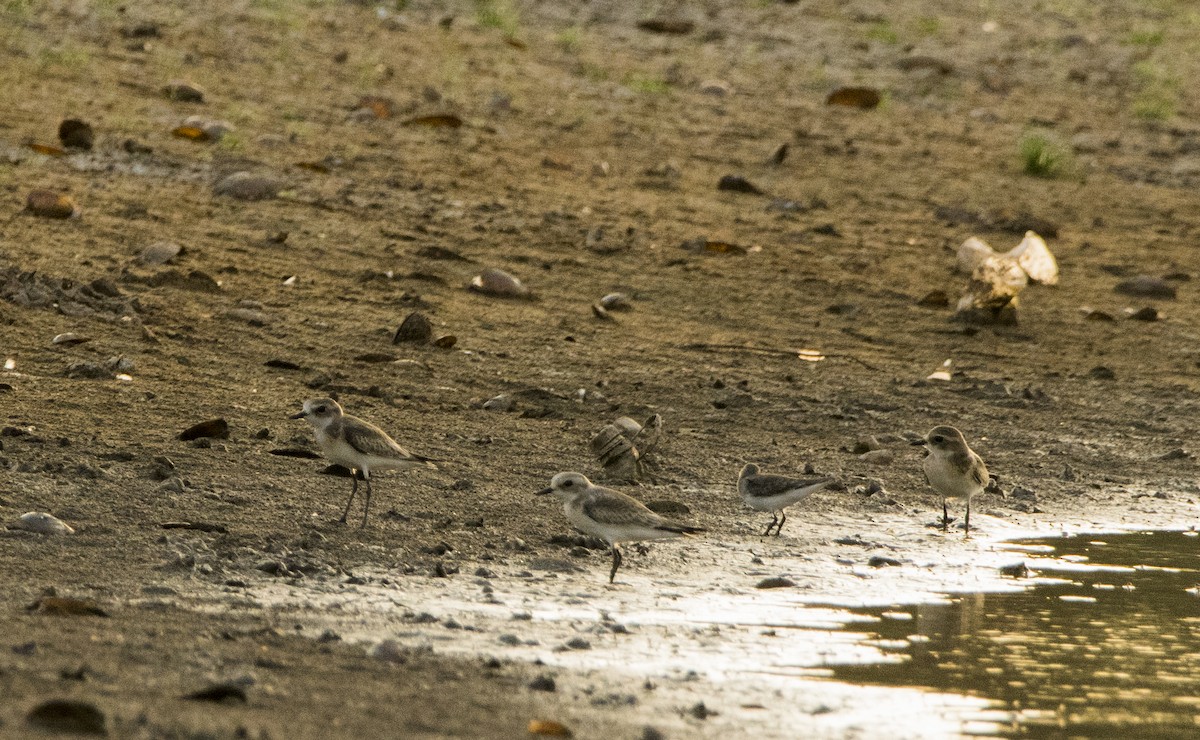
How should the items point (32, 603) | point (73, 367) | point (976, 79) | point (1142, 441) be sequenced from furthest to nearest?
point (976, 79), point (1142, 441), point (73, 367), point (32, 603)

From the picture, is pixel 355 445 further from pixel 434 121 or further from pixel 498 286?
pixel 434 121

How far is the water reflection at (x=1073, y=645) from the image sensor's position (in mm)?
5605

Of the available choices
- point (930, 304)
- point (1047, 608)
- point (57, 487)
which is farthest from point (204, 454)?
point (930, 304)

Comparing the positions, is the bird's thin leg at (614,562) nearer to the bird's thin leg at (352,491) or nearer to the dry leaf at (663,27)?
the bird's thin leg at (352,491)

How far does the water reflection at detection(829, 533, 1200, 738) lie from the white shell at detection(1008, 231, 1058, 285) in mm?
5422

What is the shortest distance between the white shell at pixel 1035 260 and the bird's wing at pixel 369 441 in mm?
6938

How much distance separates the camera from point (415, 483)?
328 inches

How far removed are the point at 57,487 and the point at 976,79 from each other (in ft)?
43.7

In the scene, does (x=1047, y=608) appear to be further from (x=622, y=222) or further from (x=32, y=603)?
(x=622, y=222)

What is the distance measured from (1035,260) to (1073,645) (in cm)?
725

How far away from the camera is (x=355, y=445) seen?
7.68 m

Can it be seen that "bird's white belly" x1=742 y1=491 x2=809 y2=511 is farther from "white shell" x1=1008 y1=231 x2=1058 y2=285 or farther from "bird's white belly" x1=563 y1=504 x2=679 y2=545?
"white shell" x1=1008 y1=231 x2=1058 y2=285

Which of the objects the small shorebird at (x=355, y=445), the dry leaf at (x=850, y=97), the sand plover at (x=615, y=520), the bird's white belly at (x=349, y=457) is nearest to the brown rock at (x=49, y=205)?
the small shorebird at (x=355, y=445)

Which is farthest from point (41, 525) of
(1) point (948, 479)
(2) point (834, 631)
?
(1) point (948, 479)
